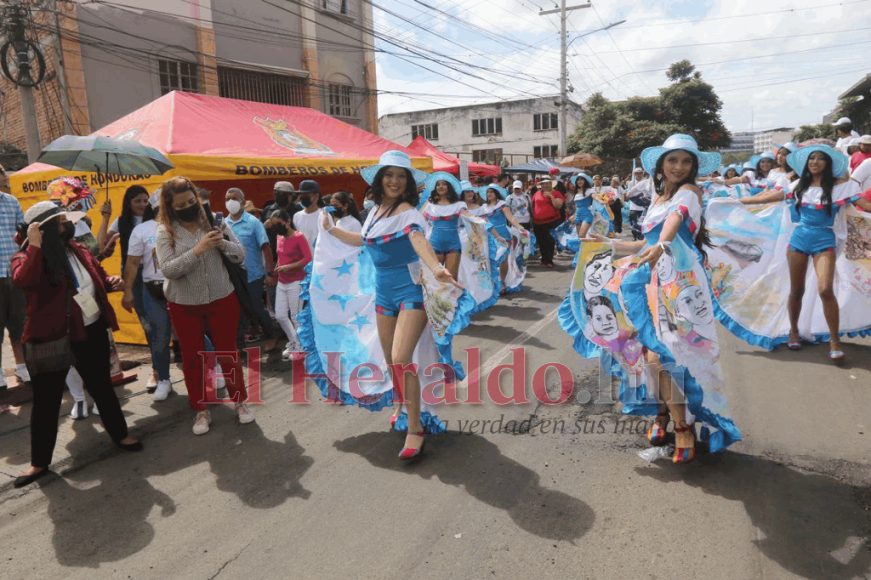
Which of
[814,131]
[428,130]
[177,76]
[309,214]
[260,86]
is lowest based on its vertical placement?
[309,214]

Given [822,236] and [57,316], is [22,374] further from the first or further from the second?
[822,236]

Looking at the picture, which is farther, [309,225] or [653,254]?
[309,225]

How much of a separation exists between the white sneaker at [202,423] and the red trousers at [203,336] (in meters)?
0.05

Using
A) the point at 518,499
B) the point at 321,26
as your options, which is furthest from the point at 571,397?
the point at 321,26

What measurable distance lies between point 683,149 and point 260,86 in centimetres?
1533

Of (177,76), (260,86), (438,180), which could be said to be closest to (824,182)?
(438,180)

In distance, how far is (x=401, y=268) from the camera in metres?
3.76

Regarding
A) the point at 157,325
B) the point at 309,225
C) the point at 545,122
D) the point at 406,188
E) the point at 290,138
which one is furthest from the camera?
the point at 545,122

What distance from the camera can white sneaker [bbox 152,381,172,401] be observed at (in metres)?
5.23

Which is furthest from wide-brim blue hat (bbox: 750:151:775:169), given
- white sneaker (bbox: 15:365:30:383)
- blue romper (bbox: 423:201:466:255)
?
white sneaker (bbox: 15:365:30:383)

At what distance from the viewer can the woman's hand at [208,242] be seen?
398 cm

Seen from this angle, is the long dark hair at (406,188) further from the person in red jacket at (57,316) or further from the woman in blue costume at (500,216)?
the woman in blue costume at (500,216)

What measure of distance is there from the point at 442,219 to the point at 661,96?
126 feet

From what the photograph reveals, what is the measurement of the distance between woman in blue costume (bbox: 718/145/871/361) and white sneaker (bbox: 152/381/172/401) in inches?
215
